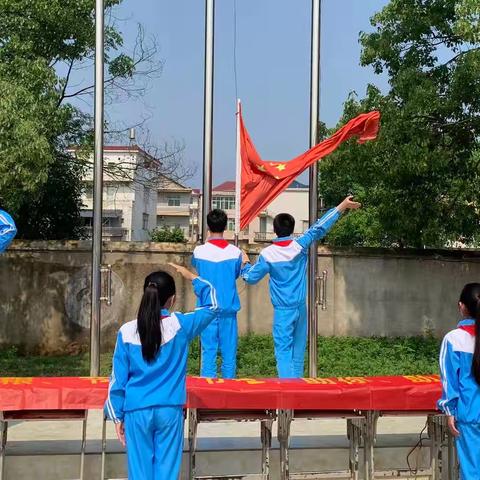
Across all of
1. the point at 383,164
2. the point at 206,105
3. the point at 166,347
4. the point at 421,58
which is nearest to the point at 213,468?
the point at 166,347

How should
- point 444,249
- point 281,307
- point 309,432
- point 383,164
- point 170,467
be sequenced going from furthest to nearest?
point 444,249 < point 383,164 < point 281,307 < point 309,432 < point 170,467

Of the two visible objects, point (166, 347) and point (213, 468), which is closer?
point (166, 347)

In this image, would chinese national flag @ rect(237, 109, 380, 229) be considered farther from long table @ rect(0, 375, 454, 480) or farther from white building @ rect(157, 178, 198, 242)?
white building @ rect(157, 178, 198, 242)

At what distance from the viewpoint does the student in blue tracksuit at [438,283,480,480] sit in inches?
131

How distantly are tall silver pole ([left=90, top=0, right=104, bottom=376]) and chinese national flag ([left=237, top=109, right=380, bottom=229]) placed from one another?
142 centimetres

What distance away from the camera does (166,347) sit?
3.25 metres

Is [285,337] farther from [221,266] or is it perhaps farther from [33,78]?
[33,78]

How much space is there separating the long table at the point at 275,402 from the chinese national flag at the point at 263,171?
253cm

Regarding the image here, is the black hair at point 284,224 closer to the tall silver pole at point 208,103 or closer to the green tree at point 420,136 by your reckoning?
the tall silver pole at point 208,103

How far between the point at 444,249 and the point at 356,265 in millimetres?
1363

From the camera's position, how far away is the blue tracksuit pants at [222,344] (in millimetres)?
5602

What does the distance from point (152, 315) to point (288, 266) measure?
2541mm

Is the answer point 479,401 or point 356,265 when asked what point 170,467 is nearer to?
point 479,401

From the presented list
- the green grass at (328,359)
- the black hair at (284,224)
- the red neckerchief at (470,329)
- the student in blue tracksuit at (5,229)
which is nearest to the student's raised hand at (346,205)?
the black hair at (284,224)
